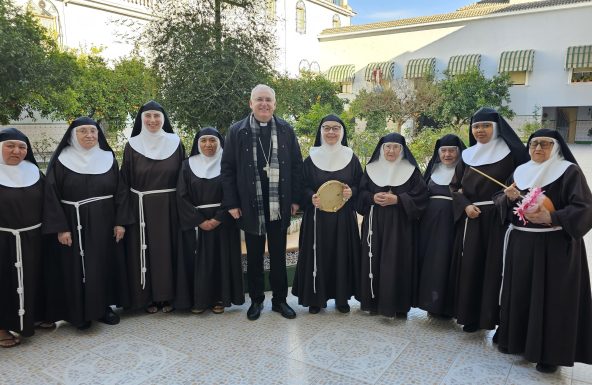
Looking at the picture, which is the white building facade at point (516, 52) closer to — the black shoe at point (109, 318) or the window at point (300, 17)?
the window at point (300, 17)

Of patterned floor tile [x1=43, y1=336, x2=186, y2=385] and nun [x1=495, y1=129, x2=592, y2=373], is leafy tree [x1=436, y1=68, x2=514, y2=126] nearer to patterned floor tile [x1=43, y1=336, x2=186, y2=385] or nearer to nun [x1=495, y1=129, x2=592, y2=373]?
nun [x1=495, y1=129, x2=592, y2=373]

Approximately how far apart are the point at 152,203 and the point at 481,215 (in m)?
2.84

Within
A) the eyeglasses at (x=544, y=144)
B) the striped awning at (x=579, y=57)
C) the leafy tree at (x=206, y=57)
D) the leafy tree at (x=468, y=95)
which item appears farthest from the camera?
the leafy tree at (x=468, y=95)

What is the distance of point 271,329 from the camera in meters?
3.82

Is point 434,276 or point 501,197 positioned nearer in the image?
point 501,197

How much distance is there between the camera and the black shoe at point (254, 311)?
13.2ft

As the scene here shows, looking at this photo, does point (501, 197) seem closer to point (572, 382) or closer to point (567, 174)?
point (567, 174)

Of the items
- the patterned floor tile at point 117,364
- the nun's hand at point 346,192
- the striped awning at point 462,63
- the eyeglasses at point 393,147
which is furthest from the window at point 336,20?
the patterned floor tile at point 117,364

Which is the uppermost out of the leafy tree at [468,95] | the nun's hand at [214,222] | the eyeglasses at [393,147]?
the leafy tree at [468,95]

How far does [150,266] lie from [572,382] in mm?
3467

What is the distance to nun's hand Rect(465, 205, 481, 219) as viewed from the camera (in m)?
3.42

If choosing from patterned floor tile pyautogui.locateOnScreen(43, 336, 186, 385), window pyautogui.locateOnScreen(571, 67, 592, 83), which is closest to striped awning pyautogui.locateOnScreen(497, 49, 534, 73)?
window pyautogui.locateOnScreen(571, 67, 592, 83)

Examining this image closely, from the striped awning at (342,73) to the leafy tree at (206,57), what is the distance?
88.5 feet

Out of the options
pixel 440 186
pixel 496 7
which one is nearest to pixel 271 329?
pixel 440 186
